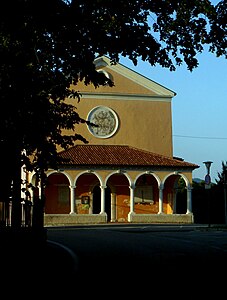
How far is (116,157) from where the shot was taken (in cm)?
4872

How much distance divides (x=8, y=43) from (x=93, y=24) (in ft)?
11.1

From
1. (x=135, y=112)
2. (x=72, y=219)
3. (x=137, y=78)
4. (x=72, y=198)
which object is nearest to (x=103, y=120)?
(x=135, y=112)

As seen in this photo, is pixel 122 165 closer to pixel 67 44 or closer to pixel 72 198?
pixel 72 198

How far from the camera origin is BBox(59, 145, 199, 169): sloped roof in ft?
156

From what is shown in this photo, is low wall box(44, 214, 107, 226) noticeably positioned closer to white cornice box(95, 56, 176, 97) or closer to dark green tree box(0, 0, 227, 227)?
white cornice box(95, 56, 176, 97)

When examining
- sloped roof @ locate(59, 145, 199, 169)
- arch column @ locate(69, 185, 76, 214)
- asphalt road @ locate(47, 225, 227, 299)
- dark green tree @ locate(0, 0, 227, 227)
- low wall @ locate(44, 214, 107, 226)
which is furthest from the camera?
sloped roof @ locate(59, 145, 199, 169)

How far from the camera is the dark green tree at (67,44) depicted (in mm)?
12781

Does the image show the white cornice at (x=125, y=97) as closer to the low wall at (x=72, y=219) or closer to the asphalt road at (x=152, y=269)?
the low wall at (x=72, y=219)

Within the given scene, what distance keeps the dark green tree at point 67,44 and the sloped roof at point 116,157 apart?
92.8ft

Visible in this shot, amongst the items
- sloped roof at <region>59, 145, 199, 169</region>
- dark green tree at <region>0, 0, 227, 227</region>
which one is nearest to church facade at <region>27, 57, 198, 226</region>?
sloped roof at <region>59, 145, 199, 169</region>

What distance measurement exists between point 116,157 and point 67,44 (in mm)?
→ 35108

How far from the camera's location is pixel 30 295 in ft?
29.7

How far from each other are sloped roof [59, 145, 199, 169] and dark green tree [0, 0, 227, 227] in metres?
28.3

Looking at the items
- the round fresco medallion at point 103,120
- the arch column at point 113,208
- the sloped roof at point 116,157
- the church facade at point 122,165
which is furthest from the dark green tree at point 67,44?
the round fresco medallion at point 103,120
